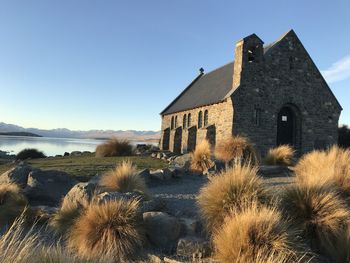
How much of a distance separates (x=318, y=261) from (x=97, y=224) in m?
3.84

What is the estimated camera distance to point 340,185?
9195 mm

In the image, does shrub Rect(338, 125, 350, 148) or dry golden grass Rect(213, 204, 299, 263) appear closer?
dry golden grass Rect(213, 204, 299, 263)

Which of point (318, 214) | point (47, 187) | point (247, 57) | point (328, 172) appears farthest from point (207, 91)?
point (318, 214)

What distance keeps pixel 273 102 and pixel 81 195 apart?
60.3 ft

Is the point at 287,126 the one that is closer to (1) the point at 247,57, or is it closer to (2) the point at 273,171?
(1) the point at 247,57

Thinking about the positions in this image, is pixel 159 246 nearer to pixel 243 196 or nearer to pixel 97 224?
pixel 97 224

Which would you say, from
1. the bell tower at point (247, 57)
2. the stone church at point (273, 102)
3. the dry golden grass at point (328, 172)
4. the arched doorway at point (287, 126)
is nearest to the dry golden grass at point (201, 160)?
the dry golden grass at point (328, 172)

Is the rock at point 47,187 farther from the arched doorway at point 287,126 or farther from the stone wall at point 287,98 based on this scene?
the arched doorway at point 287,126

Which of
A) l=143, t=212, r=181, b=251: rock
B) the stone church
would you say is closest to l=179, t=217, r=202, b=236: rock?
l=143, t=212, r=181, b=251: rock

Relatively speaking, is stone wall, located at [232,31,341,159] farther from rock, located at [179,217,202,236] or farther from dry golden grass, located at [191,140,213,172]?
rock, located at [179,217,202,236]

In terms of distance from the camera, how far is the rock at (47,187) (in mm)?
10530

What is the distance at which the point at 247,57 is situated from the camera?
934 inches

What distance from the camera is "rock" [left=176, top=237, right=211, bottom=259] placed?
6504 mm

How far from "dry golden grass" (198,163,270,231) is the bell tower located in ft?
54.5
